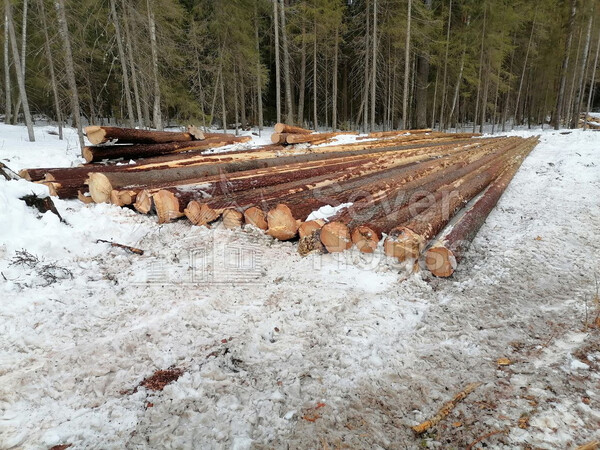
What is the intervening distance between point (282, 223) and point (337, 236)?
77 centimetres

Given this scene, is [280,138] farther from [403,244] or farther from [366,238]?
[403,244]

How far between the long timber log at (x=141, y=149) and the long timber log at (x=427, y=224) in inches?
263

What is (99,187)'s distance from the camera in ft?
16.4

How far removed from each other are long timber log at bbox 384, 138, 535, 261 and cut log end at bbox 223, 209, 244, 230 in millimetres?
1884

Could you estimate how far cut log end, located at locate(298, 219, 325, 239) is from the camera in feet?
12.8

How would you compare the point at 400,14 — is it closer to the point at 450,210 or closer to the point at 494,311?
the point at 450,210

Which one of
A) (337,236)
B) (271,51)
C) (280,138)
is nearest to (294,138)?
(280,138)

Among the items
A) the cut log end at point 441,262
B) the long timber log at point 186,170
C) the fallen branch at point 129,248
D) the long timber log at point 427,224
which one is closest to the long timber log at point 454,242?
the cut log end at point 441,262

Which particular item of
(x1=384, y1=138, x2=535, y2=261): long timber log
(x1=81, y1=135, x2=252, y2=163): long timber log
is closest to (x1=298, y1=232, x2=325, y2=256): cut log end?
(x1=384, y1=138, x2=535, y2=261): long timber log

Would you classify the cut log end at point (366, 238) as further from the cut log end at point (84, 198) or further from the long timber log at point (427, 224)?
the cut log end at point (84, 198)

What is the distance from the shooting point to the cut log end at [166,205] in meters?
4.55

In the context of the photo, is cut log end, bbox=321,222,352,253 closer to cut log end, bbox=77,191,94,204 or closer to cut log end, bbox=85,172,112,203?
cut log end, bbox=85,172,112,203

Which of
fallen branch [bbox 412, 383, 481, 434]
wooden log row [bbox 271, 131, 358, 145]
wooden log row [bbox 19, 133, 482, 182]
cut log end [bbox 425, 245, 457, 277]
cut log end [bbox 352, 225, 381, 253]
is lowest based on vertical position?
fallen branch [bbox 412, 383, 481, 434]

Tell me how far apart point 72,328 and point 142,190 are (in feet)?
8.91
